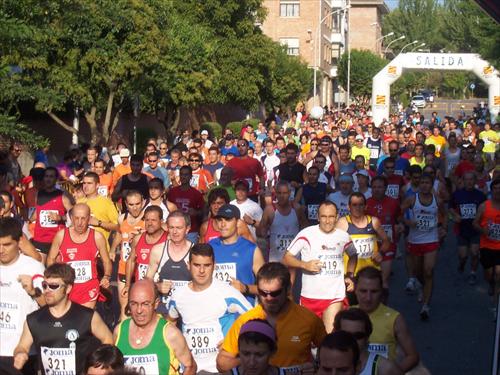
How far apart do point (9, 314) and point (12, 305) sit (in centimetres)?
7

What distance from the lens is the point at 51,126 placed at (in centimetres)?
2753

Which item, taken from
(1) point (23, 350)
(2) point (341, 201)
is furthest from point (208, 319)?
(2) point (341, 201)

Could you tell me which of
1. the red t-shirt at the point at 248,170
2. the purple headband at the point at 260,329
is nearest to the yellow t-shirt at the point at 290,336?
the purple headband at the point at 260,329

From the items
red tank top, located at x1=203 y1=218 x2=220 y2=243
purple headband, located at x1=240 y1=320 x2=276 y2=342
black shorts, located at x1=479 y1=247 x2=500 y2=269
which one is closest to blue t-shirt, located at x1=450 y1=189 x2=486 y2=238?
black shorts, located at x1=479 y1=247 x2=500 y2=269

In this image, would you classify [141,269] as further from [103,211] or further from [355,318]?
[355,318]

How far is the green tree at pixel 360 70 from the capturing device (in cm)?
8044

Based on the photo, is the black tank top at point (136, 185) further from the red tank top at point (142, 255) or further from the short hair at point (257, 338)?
the short hair at point (257, 338)

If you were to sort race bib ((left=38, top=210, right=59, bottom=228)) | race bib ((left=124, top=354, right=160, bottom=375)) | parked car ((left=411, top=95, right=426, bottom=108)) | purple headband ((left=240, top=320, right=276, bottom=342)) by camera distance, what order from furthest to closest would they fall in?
parked car ((left=411, top=95, right=426, bottom=108))
race bib ((left=38, top=210, right=59, bottom=228))
race bib ((left=124, top=354, right=160, bottom=375))
purple headband ((left=240, top=320, right=276, bottom=342))

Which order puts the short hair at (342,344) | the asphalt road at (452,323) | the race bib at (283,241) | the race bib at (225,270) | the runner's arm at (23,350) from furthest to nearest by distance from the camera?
the race bib at (283,241) < the asphalt road at (452,323) < the race bib at (225,270) < the runner's arm at (23,350) < the short hair at (342,344)

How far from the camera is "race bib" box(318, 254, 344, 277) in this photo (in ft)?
28.3

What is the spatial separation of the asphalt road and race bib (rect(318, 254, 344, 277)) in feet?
4.12

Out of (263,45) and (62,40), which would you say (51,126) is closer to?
(62,40)

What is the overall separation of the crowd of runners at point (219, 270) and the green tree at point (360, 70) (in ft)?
213

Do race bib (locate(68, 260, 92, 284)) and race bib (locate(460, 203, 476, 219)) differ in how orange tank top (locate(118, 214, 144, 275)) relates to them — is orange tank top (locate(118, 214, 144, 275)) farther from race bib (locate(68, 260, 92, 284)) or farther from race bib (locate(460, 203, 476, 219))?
race bib (locate(460, 203, 476, 219))
